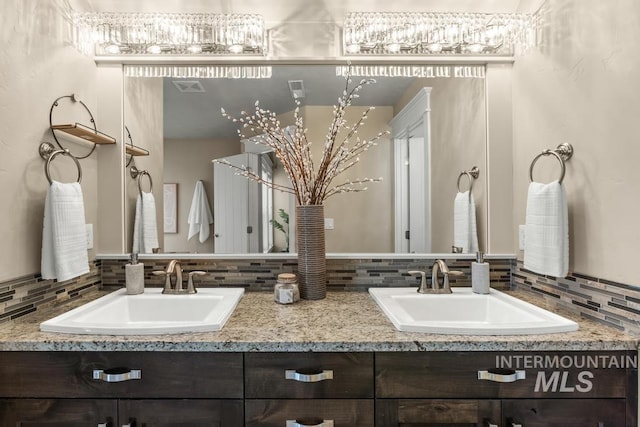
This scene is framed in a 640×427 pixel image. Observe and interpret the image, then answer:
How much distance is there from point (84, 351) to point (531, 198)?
1625mm

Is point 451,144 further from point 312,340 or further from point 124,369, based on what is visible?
point 124,369

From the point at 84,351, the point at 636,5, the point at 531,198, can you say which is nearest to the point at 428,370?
the point at 531,198

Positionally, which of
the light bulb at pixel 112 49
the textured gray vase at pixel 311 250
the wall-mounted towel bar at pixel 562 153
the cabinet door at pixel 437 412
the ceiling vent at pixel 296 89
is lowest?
the cabinet door at pixel 437 412

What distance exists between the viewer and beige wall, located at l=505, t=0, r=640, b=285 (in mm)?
1044

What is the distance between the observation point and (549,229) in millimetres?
1280

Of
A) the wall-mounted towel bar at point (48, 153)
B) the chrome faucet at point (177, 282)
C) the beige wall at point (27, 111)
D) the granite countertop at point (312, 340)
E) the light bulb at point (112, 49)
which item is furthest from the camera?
the light bulb at point (112, 49)

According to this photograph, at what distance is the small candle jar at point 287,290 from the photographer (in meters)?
1.42

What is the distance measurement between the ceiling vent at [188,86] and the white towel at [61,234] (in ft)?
2.13

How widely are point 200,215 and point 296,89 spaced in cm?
75

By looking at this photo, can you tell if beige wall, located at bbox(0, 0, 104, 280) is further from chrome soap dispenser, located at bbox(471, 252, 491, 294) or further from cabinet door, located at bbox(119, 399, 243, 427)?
chrome soap dispenser, located at bbox(471, 252, 491, 294)

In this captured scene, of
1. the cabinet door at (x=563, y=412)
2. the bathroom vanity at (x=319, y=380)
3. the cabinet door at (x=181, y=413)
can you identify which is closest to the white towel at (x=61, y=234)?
the bathroom vanity at (x=319, y=380)

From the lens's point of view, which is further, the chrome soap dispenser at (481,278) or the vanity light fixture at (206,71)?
the vanity light fixture at (206,71)

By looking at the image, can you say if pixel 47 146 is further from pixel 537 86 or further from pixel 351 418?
pixel 537 86

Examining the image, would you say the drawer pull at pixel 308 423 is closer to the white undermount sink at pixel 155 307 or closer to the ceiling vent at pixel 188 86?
the white undermount sink at pixel 155 307
